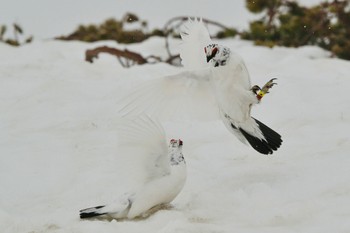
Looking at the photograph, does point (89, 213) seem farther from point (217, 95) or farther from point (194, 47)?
point (194, 47)

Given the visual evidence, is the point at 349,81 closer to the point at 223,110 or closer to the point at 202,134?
the point at 202,134

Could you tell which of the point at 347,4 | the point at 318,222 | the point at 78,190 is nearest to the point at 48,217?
the point at 78,190

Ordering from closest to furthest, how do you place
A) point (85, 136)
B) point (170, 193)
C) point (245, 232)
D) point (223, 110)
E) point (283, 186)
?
point (245, 232) → point (170, 193) → point (283, 186) → point (223, 110) → point (85, 136)

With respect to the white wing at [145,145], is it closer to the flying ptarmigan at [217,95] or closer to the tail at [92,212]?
the tail at [92,212]

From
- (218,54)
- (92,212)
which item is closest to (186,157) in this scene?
(218,54)

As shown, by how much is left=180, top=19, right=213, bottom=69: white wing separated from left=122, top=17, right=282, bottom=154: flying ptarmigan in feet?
0.74

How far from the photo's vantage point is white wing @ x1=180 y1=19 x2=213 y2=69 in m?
5.04

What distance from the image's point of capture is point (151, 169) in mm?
3938

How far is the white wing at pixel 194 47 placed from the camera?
5039 mm

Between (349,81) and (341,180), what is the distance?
2310 mm

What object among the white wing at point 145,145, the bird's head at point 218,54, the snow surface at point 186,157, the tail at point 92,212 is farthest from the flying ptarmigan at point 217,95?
the tail at point 92,212

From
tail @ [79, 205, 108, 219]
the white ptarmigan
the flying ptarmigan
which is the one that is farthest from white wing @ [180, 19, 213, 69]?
tail @ [79, 205, 108, 219]

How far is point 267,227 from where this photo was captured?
11.6 ft

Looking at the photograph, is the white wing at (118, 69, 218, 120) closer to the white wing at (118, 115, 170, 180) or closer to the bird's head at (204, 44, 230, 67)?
the bird's head at (204, 44, 230, 67)
